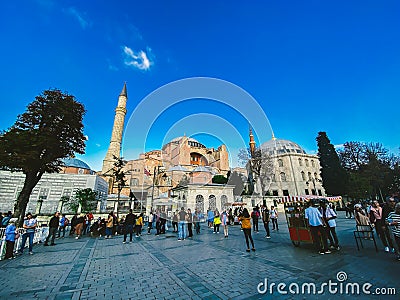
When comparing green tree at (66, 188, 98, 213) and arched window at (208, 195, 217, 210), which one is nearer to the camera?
green tree at (66, 188, 98, 213)

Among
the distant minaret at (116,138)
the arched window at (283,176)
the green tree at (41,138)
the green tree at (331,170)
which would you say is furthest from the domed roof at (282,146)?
the green tree at (41,138)

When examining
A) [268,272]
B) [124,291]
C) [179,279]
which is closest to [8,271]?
[124,291]

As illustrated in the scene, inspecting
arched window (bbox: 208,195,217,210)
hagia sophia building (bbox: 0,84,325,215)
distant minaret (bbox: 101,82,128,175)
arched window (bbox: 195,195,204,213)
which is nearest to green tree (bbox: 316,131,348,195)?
hagia sophia building (bbox: 0,84,325,215)

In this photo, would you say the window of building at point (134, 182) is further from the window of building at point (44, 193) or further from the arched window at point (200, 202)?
the arched window at point (200, 202)

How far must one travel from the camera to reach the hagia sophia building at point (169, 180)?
24.6 meters

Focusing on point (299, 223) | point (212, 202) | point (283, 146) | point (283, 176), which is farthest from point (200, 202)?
point (283, 146)

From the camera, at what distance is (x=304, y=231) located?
22.1ft

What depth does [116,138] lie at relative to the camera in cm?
4294

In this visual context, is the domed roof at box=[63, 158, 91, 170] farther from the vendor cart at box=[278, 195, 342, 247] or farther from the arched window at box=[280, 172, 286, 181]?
the arched window at box=[280, 172, 286, 181]

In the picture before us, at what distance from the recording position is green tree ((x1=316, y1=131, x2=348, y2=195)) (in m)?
33.0

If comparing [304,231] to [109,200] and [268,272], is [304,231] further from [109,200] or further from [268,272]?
[109,200]

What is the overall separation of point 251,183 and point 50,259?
3469cm

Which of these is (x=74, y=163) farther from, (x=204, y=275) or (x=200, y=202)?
(x=204, y=275)

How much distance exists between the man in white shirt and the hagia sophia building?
15.9 meters
